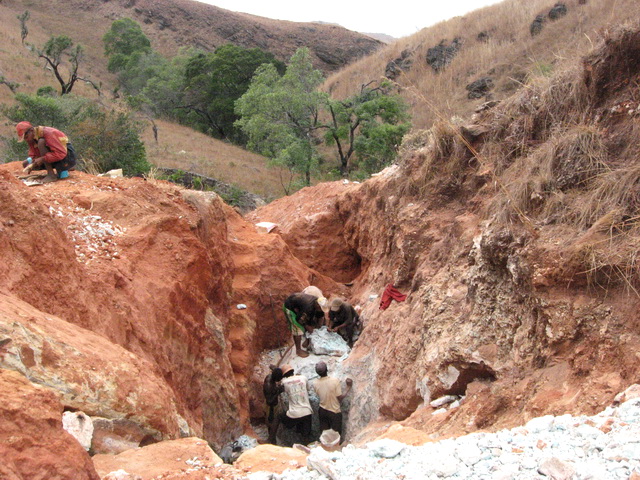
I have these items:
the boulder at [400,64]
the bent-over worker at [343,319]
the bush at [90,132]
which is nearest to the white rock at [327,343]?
the bent-over worker at [343,319]

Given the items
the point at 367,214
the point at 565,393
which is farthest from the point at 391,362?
the point at 367,214

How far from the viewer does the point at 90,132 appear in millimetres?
14320

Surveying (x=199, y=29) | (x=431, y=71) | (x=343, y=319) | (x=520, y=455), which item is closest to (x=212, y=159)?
(x=431, y=71)

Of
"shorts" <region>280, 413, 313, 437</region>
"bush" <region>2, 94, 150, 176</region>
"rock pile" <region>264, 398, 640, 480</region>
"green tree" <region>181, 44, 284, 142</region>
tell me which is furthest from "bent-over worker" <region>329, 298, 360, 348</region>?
"green tree" <region>181, 44, 284, 142</region>

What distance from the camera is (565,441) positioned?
2.78 meters

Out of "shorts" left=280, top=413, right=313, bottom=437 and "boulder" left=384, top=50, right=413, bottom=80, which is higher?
"boulder" left=384, top=50, right=413, bottom=80

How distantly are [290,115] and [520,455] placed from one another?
1735 centimetres

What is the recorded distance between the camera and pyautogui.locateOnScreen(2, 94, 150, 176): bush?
46.5 feet

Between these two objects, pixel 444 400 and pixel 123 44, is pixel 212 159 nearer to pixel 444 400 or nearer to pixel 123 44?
pixel 444 400

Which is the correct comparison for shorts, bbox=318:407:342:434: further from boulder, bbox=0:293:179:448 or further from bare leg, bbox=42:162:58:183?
bare leg, bbox=42:162:58:183

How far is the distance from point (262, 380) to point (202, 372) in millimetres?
1869

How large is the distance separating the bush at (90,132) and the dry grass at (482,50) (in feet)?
29.5

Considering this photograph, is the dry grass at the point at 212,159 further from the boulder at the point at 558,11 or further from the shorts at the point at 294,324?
the boulder at the point at 558,11

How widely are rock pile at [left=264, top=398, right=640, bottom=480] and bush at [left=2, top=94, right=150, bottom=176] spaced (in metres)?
11.8
